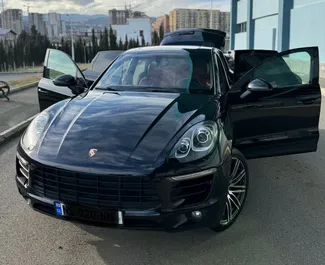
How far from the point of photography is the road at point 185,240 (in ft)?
9.64

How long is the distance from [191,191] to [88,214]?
0.77 m

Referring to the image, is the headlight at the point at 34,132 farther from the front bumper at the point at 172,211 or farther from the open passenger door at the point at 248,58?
the open passenger door at the point at 248,58

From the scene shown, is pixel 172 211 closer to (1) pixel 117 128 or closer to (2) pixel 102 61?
(1) pixel 117 128

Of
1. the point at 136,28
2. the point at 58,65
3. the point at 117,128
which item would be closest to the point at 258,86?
the point at 117,128

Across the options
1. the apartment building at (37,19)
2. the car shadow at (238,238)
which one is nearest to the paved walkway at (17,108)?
the car shadow at (238,238)

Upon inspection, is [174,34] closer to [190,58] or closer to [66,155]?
[190,58]

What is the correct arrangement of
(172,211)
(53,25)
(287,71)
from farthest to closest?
(53,25) < (287,71) < (172,211)

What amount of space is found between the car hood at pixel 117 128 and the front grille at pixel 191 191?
29cm

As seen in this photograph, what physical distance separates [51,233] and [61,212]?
0.65 meters

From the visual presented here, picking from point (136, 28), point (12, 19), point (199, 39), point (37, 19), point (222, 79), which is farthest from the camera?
point (37, 19)

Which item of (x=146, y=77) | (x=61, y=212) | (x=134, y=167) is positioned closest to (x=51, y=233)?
(x=61, y=212)

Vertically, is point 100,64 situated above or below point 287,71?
below

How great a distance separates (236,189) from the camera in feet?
11.6

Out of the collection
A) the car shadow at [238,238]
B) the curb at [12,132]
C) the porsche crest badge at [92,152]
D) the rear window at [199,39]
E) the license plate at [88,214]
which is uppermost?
the rear window at [199,39]
